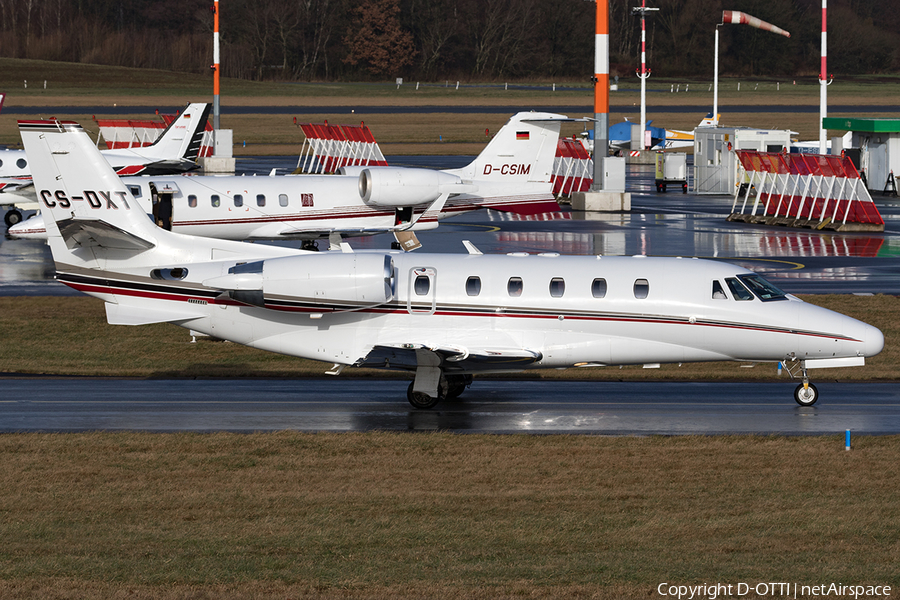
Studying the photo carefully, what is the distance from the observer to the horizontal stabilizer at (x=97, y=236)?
74.2 feet

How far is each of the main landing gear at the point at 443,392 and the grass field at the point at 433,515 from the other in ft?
7.81

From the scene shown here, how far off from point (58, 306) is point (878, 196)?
47109mm

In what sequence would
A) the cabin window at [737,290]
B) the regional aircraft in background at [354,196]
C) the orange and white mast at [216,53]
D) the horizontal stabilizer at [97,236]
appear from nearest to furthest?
1. the cabin window at [737,290]
2. the horizontal stabilizer at [97,236]
3. the regional aircraft in background at [354,196]
4. the orange and white mast at [216,53]

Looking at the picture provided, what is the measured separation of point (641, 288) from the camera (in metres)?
22.5

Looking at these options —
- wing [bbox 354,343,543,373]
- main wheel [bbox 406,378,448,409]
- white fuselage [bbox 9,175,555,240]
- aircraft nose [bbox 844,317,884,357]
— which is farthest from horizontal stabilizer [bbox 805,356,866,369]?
white fuselage [bbox 9,175,555,240]

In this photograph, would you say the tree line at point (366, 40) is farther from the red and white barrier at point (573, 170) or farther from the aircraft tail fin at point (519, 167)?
the aircraft tail fin at point (519, 167)

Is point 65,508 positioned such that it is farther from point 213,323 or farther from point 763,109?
point 763,109

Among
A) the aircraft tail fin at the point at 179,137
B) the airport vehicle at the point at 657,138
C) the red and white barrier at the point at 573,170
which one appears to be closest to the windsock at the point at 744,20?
the red and white barrier at the point at 573,170

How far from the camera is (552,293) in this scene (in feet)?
73.5

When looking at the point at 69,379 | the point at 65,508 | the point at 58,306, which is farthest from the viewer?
the point at 58,306

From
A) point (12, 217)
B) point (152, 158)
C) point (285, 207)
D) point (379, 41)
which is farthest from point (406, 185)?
point (379, 41)

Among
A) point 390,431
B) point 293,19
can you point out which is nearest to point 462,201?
point 390,431

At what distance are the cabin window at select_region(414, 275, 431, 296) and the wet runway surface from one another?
7.62ft

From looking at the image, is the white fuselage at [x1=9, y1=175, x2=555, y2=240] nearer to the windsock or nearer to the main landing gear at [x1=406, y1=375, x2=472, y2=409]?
the main landing gear at [x1=406, y1=375, x2=472, y2=409]
